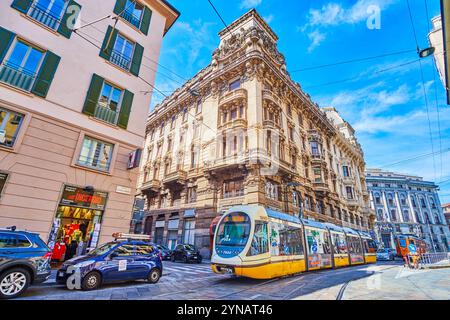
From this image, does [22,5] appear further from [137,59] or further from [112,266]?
[112,266]

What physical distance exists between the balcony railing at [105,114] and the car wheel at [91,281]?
7.77 m

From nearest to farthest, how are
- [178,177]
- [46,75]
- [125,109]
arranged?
[46,75] → [125,109] → [178,177]

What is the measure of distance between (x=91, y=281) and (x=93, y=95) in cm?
883

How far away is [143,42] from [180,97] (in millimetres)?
16961

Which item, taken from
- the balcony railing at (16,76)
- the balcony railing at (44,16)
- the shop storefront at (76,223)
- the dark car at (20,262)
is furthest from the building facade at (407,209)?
the balcony railing at (44,16)

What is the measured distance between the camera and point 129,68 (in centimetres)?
1301

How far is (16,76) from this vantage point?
9227mm

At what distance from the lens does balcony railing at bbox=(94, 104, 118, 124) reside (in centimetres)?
1131

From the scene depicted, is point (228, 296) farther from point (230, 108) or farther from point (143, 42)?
point (230, 108)

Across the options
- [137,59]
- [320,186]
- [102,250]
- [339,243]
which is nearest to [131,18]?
[137,59]

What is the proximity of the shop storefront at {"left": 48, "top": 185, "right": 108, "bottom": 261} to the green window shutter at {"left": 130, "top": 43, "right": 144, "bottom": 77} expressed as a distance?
7.48m

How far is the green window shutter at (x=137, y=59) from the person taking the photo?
43.1 feet

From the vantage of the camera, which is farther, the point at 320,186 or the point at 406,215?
the point at 406,215
